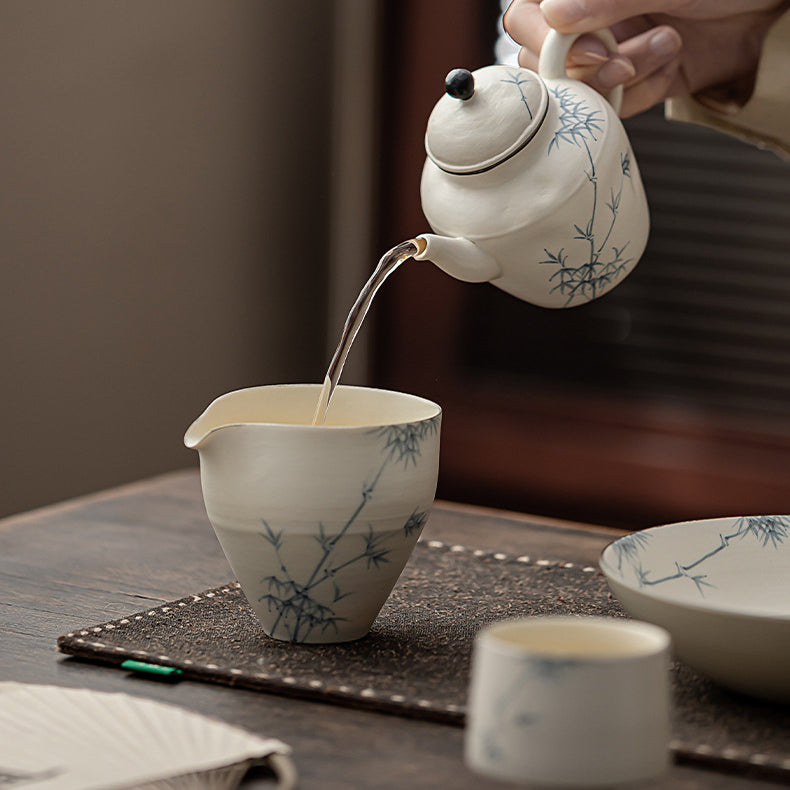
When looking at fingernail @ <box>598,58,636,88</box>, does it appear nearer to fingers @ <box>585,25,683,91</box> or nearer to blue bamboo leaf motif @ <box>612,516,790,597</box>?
fingers @ <box>585,25,683,91</box>

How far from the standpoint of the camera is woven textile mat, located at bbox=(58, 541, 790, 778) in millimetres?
647

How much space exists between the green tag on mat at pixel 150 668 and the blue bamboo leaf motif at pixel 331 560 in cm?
8

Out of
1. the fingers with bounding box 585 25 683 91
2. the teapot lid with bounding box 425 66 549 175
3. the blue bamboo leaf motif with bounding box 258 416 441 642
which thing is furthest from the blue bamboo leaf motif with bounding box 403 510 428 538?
the fingers with bounding box 585 25 683 91

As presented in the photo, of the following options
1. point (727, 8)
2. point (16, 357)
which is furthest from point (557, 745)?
point (16, 357)

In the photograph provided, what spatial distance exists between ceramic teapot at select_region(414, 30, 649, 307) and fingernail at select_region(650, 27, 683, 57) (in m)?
0.32

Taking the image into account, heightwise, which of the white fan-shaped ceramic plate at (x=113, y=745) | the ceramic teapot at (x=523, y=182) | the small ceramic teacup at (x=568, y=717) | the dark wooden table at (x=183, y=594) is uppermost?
the ceramic teapot at (x=523, y=182)

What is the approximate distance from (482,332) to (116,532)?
5.32 feet

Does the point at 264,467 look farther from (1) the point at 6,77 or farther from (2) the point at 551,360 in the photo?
(2) the point at 551,360

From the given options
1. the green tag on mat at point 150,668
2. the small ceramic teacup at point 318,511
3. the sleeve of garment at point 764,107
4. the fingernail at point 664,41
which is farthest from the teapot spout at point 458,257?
the sleeve of garment at point 764,107

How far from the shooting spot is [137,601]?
2.92 feet

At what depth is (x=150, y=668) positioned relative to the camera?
2.38 feet

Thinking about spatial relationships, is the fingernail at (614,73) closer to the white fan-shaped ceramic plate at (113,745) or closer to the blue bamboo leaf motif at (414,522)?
the blue bamboo leaf motif at (414,522)

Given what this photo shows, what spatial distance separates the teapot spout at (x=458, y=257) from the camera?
83 centimetres

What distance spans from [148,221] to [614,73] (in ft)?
4.36
